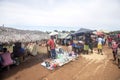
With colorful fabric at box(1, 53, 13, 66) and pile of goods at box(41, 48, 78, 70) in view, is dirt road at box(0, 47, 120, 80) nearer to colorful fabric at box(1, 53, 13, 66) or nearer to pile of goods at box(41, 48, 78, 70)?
pile of goods at box(41, 48, 78, 70)

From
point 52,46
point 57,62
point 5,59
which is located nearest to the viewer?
point 5,59

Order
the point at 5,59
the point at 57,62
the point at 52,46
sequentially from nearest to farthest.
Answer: the point at 5,59, the point at 57,62, the point at 52,46

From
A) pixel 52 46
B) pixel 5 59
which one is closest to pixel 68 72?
pixel 52 46

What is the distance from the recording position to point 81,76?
9.25 meters

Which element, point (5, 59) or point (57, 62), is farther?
point (57, 62)

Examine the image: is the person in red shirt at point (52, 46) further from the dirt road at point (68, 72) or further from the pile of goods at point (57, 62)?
the dirt road at point (68, 72)

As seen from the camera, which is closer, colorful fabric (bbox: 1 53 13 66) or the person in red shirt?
colorful fabric (bbox: 1 53 13 66)

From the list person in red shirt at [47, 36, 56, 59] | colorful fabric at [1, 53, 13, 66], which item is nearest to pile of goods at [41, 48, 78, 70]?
person in red shirt at [47, 36, 56, 59]

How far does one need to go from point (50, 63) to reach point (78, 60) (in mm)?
3062

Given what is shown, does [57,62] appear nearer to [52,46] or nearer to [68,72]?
[52,46]

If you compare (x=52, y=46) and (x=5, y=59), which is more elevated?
(x=52, y=46)

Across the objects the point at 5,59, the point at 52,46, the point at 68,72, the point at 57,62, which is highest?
the point at 52,46

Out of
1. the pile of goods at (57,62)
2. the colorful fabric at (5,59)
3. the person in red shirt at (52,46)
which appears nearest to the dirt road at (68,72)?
the pile of goods at (57,62)

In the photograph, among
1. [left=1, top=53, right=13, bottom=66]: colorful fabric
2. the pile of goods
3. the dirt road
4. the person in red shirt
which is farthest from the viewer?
the person in red shirt
